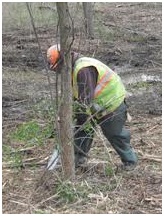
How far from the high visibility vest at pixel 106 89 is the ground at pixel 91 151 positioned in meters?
0.25

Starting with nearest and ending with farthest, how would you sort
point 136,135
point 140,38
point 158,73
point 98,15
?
point 136,135 < point 158,73 < point 140,38 < point 98,15

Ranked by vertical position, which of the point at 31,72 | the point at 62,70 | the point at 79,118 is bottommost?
the point at 31,72

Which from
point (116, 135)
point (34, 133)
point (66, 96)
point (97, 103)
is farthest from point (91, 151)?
point (66, 96)

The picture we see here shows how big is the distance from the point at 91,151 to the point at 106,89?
1.34 m

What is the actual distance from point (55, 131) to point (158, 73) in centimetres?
740

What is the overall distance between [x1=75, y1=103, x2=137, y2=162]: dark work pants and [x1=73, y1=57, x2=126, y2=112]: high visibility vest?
11cm

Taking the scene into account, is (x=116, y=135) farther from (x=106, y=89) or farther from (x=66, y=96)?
(x=66, y=96)

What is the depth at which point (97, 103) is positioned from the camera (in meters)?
6.63

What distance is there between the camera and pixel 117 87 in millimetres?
6840

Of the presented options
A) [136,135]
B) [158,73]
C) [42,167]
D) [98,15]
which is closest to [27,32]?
[98,15]

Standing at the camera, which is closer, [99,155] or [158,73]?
[99,155]

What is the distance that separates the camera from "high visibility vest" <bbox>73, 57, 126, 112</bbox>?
6.61 meters

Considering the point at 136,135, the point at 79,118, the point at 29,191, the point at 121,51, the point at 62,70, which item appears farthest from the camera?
the point at 121,51

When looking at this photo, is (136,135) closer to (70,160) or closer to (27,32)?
(70,160)
